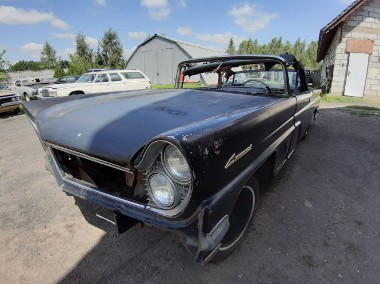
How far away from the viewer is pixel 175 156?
1479 millimetres

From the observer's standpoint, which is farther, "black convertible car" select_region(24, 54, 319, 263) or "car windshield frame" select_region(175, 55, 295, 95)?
"car windshield frame" select_region(175, 55, 295, 95)

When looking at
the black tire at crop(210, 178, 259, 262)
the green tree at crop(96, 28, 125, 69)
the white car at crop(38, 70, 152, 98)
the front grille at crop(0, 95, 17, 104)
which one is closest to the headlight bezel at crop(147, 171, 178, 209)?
the black tire at crop(210, 178, 259, 262)

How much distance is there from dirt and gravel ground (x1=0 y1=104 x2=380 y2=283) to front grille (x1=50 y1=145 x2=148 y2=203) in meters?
0.67

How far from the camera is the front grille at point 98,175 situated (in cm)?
182

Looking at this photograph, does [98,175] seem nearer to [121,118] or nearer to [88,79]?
[121,118]

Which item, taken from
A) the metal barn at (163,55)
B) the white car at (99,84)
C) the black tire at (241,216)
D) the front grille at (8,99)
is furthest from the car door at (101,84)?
the metal barn at (163,55)

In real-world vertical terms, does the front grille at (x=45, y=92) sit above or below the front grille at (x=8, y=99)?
above

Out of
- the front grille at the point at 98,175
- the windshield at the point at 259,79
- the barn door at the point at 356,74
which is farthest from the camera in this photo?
the barn door at the point at 356,74

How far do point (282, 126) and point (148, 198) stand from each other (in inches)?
64.7

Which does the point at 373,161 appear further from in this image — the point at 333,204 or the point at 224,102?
the point at 224,102

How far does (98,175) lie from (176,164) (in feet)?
2.70

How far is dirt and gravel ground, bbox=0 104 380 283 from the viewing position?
6.69 ft

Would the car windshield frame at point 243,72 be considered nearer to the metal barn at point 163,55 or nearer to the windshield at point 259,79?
the windshield at point 259,79

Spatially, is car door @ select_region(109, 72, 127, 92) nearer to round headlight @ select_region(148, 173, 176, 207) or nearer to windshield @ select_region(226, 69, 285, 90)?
windshield @ select_region(226, 69, 285, 90)
